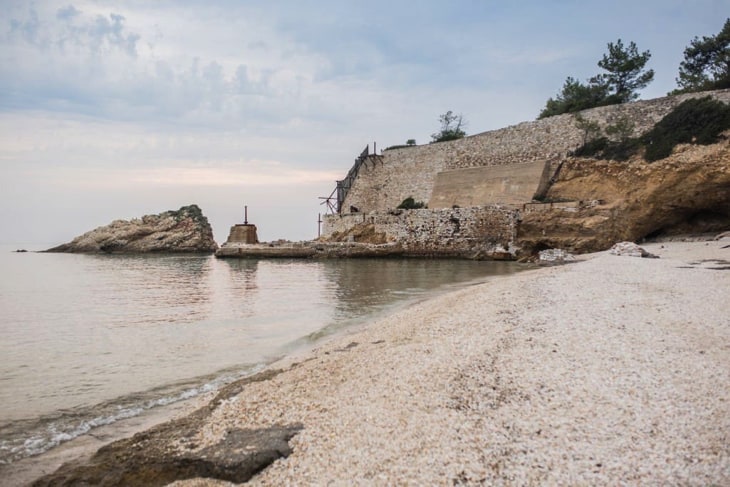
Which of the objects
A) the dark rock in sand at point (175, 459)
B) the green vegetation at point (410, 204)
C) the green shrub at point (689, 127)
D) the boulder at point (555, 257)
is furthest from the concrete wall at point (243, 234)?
the dark rock in sand at point (175, 459)

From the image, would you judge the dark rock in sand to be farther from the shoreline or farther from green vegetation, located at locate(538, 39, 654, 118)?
green vegetation, located at locate(538, 39, 654, 118)

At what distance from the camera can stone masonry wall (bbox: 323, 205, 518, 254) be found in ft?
82.8

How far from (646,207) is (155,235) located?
4130 cm

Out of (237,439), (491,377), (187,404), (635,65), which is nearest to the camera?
(237,439)

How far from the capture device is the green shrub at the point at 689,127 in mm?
18641

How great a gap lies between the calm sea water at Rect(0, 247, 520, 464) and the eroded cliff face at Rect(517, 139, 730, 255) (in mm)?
7404

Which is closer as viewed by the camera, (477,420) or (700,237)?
(477,420)

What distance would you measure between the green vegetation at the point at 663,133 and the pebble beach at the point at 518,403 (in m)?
17.3

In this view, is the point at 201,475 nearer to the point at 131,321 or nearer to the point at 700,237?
the point at 131,321

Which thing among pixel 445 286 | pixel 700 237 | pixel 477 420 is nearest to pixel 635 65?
pixel 700 237

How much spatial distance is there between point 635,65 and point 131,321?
33.3m

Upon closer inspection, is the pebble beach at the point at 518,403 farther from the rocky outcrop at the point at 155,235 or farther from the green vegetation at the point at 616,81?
the rocky outcrop at the point at 155,235

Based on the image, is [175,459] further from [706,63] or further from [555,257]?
[706,63]

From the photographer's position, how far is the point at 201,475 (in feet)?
9.48
